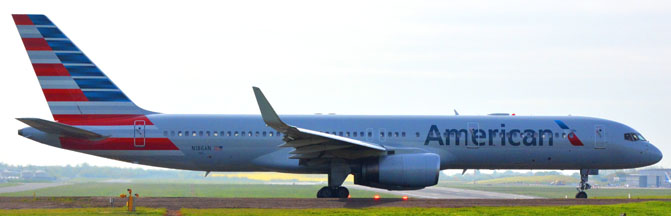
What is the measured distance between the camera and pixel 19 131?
1234 inches

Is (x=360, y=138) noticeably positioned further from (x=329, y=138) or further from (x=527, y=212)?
(x=527, y=212)

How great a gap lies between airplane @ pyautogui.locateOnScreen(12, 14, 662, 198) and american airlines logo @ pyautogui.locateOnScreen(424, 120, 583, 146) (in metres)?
0.04

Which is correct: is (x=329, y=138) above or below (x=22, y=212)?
above

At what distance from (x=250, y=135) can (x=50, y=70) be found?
7.38m

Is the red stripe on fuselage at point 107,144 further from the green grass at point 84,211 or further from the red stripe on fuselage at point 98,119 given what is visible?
the green grass at point 84,211

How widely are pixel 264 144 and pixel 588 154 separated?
38.8 ft

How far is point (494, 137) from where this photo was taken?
3203cm

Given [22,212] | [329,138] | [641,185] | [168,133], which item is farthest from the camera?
[641,185]

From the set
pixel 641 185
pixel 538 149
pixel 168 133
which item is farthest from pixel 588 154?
pixel 641 185

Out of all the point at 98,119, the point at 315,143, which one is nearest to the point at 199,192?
the point at 98,119

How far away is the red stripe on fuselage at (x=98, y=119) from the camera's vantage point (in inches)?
1225

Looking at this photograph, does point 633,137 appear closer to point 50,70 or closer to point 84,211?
point 84,211

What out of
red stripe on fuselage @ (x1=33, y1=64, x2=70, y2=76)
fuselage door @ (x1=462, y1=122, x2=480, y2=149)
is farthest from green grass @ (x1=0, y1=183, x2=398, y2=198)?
red stripe on fuselage @ (x1=33, y1=64, x2=70, y2=76)

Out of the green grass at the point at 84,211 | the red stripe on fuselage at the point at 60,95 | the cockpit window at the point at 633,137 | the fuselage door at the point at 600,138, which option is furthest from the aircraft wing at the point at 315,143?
the cockpit window at the point at 633,137
